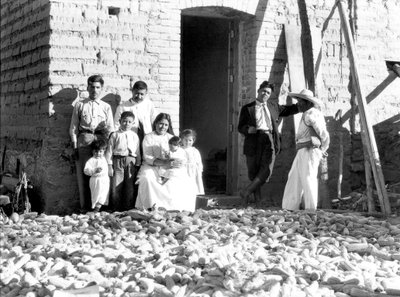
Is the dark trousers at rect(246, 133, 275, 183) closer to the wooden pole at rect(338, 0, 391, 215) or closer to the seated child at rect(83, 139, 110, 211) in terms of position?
the wooden pole at rect(338, 0, 391, 215)

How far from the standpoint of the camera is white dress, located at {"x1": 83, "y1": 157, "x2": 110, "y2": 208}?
796cm

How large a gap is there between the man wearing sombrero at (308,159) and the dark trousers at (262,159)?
70 cm

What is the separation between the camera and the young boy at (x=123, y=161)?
26.5ft

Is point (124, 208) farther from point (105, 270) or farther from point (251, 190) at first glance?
point (105, 270)

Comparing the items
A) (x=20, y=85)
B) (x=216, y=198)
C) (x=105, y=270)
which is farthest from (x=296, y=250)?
(x=20, y=85)

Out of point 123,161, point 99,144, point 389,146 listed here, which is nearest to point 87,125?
point 99,144

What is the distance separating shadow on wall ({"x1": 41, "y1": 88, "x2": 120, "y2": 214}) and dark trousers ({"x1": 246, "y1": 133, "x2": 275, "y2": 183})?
89.6 inches

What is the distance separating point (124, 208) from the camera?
826 centimetres

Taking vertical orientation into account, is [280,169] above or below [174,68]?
below

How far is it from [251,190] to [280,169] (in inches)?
36.2

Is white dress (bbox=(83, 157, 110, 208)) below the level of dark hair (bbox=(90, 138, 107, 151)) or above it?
below

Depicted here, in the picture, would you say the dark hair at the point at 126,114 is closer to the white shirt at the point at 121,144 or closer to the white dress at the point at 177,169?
the white shirt at the point at 121,144

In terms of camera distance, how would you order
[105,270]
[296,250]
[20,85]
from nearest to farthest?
[105,270] → [296,250] → [20,85]

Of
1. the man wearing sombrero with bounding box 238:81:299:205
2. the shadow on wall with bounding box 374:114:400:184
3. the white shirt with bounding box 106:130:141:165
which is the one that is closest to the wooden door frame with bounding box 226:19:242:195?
the man wearing sombrero with bounding box 238:81:299:205
